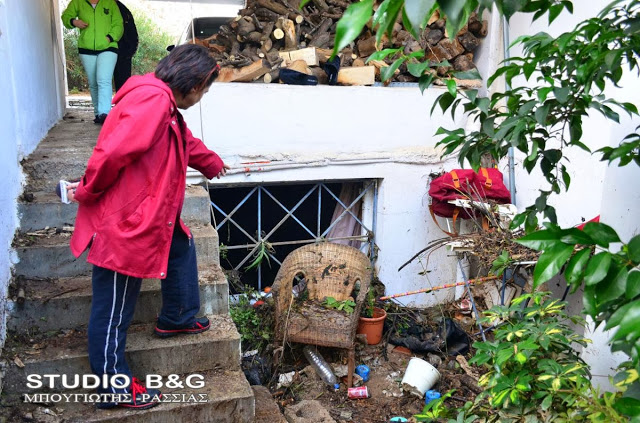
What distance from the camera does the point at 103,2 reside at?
219 inches

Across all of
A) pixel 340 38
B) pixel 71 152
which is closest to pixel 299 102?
pixel 71 152

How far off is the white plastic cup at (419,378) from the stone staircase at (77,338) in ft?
6.76

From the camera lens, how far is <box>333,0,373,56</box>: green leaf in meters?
0.89

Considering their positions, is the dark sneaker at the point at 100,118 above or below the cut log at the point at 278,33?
below

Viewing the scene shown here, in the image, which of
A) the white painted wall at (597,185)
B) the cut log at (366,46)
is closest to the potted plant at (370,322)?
the white painted wall at (597,185)

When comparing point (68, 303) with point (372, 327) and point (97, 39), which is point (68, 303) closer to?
point (372, 327)

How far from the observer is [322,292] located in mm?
5387

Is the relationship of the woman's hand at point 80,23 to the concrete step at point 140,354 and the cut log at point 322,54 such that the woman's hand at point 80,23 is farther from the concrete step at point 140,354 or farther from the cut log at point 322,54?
the concrete step at point 140,354

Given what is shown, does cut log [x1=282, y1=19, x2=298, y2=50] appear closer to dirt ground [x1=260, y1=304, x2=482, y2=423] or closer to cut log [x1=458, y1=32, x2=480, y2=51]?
cut log [x1=458, y1=32, x2=480, y2=51]

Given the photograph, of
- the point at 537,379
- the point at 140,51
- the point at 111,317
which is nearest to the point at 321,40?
the point at 111,317

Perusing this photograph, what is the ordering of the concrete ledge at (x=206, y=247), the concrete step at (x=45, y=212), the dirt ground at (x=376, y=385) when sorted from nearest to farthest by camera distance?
1. the concrete step at (x=45, y=212)
2. the concrete ledge at (x=206, y=247)
3. the dirt ground at (x=376, y=385)

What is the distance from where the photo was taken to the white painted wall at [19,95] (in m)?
3.09

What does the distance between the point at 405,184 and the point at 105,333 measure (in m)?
4.10

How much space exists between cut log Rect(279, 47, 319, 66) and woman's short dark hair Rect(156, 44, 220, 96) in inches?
126
